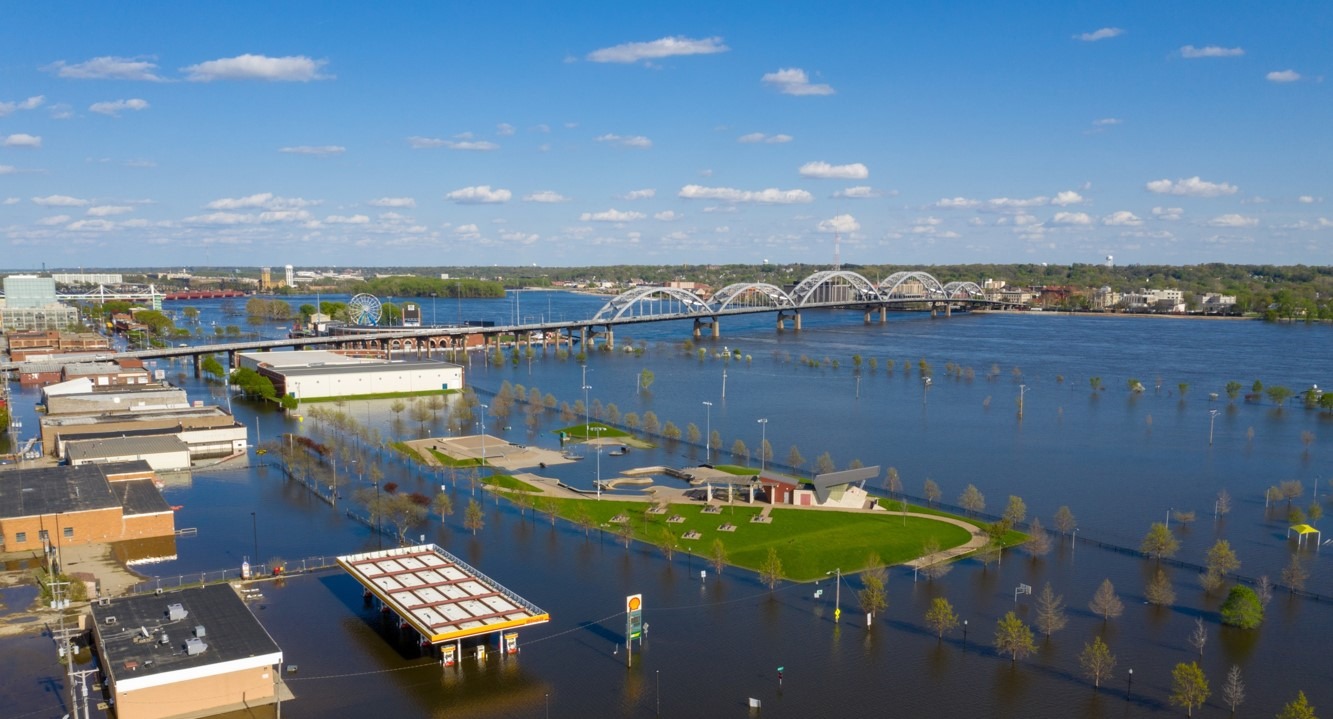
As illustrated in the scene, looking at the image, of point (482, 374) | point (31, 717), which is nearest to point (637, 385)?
point (482, 374)

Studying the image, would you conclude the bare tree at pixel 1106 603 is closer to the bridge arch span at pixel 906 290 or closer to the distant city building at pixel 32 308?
the distant city building at pixel 32 308

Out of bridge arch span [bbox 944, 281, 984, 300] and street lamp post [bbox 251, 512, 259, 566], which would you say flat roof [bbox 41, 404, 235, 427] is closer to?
street lamp post [bbox 251, 512, 259, 566]

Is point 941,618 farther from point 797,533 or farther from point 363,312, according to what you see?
point 363,312

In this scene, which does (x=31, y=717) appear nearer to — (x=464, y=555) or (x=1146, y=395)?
(x=464, y=555)

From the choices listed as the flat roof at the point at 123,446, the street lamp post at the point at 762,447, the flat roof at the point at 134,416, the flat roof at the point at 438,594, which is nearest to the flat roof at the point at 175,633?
the flat roof at the point at 438,594

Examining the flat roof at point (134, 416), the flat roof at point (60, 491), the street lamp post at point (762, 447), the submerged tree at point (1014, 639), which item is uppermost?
the flat roof at point (134, 416)

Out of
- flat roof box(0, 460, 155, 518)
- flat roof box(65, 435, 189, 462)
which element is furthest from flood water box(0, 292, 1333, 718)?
flat roof box(0, 460, 155, 518)
